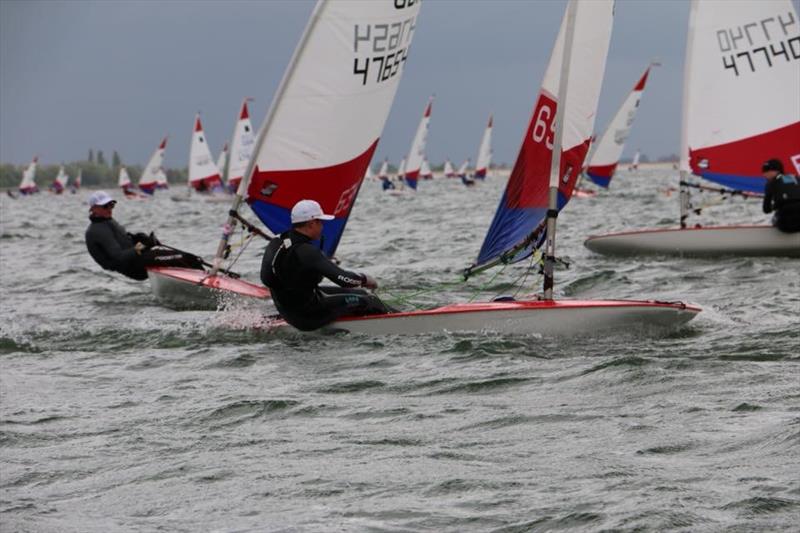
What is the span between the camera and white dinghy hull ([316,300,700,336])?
30.8 feet

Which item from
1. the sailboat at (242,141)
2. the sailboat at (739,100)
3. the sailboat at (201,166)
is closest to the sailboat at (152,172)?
the sailboat at (201,166)

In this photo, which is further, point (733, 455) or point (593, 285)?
point (593, 285)

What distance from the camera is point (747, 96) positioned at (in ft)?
56.3

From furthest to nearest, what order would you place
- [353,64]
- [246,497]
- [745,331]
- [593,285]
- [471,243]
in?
[471,243], [593,285], [353,64], [745,331], [246,497]

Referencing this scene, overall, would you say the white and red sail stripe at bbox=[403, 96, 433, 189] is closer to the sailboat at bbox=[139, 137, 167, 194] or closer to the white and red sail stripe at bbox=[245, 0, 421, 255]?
the sailboat at bbox=[139, 137, 167, 194]

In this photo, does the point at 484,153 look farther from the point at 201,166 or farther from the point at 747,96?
the point at 747,96

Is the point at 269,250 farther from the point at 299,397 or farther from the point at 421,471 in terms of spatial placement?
the point at 421,471

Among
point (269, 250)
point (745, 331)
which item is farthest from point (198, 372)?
point (745, 331)

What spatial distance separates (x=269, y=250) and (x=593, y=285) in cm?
510

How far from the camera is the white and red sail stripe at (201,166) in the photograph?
177 ft

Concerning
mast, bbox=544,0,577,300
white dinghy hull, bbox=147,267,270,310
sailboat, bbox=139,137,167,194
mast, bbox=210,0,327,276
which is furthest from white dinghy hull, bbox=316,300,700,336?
sailboat, bbox=139,137,167,194

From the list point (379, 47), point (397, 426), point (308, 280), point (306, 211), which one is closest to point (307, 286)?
point (308, 280)

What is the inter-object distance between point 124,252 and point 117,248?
0.29 ft

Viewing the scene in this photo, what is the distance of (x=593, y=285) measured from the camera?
13836 mm
